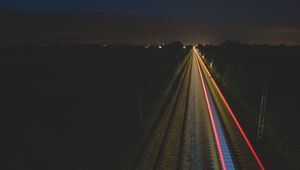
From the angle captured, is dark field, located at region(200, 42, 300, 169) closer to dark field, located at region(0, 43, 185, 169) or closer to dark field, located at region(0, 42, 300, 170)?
dark field, located at region(0, 42, 300, 170)

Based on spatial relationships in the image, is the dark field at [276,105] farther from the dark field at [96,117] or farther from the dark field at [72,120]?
the dark field at [72,120]

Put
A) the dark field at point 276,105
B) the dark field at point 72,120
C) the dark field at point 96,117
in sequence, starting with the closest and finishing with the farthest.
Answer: the dark field at point 72,120 < the dark field at point 96,117 < the dark field at point 276,105

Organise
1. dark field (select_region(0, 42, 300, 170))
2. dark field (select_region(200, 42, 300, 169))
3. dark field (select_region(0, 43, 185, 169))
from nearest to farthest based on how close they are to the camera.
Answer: dark field (select_region(0, 43, 185, 169)) → dark field (select_region(0, 42, 300, 170)) → dark field (select_region(200, 42, 300, 169))

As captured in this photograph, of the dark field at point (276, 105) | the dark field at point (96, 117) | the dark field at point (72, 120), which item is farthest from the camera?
the dark field at point (276, 105)

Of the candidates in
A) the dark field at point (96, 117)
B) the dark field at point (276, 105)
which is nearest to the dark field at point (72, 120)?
the dark field at point (96, 117)

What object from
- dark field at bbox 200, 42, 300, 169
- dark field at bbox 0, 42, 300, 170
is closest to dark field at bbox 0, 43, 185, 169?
dark field at bbox 0, 42, 300, 170

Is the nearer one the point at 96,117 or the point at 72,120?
the point at 72,120

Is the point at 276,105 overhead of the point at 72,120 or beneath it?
overhead

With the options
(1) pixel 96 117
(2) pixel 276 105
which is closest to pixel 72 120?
(1) pixel 96 117

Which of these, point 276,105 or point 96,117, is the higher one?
point 276,105

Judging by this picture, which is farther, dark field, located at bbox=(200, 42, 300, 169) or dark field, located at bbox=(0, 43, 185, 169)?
dark field, located at bbox=(200, 42, 300, 169)

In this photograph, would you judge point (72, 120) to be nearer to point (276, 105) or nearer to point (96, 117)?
point (96, 117)

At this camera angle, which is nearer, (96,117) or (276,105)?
(276,105)

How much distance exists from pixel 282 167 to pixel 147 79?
113 feet
